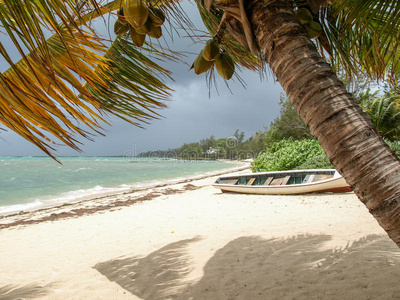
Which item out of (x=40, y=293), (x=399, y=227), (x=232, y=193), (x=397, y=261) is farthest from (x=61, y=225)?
(x=399, y=227)

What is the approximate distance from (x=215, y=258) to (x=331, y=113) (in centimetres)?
326

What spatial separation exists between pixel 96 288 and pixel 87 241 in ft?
8.96

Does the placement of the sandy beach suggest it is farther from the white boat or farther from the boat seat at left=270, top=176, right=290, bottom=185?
the boat seat at left=270, top=176, right=290, bottom=185

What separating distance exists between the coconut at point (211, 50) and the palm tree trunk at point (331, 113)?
270 mm

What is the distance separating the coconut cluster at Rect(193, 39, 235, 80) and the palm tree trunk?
282 millimetres

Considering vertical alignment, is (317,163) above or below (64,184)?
below

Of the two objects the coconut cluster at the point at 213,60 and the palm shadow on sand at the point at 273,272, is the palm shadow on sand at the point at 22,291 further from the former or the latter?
the coconut cluster at the point at 213,60

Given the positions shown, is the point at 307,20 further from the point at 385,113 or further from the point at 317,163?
the point at 385,113

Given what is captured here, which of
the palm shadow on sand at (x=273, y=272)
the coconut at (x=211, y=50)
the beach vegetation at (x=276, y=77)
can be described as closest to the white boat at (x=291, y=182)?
the palm shadow on sand at (x=273, y=272)

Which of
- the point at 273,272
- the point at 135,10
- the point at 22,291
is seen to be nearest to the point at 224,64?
the point at 135,10

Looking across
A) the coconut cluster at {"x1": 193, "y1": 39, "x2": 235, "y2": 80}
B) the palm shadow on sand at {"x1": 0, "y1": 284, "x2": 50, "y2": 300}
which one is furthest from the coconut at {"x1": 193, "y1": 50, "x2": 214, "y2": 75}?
the palm shadow on sand at {"x1": 0, "y1": 284, "x2": 50, "y2": 300}

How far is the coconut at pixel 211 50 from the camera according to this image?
1.73 m

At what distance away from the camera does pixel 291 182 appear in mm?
10445

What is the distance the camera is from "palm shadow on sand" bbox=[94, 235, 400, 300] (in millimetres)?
2840
